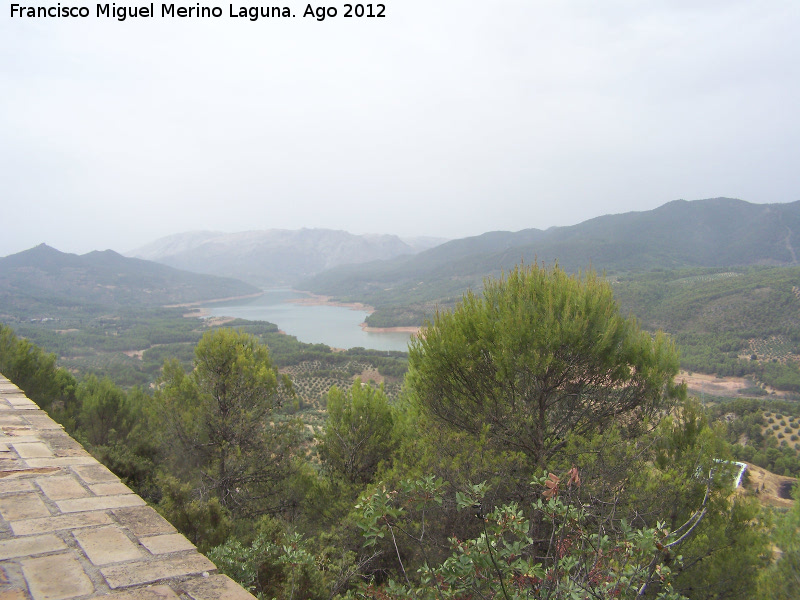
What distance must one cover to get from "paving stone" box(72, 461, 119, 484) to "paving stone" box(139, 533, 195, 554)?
0.71m

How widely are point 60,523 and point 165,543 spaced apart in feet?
1.50

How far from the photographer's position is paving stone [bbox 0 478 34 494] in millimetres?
2062

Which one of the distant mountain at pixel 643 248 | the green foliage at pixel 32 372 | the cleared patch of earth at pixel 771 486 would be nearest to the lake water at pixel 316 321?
the distant mountain at pixel 643 248

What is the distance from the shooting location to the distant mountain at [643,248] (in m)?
89.2

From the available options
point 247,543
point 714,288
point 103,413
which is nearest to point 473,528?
point 247,543

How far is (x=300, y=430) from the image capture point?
958cm

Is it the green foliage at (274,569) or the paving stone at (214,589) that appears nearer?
the paving stone at (214,589)

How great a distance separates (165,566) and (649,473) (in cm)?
557

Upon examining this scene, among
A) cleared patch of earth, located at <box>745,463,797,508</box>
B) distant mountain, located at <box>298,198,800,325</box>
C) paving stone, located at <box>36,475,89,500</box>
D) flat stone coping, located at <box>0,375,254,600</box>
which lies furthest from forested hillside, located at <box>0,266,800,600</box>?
distant mountain, located at <box>298,198,800,325</box>

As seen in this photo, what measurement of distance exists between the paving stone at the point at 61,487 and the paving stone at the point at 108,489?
0.04 meters

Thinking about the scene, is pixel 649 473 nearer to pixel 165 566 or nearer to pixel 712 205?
pixel 165 566

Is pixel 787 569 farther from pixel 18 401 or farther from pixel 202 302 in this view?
pixel 202 302

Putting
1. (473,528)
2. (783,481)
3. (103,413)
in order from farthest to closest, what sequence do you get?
(783,481), (103,413), (473,528)

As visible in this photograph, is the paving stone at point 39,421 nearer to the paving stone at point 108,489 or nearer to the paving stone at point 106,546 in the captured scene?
the paving stone at point 108,489
